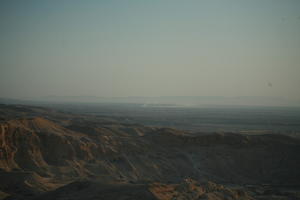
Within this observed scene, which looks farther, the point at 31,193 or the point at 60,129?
the point at 60,129

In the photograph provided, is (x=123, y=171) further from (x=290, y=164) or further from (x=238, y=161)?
(x=290, y=164)

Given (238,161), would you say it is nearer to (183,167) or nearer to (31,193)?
(183,167)

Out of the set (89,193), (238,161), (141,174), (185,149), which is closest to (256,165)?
(238,161)

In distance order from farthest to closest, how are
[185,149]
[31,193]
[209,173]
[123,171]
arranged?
[185,149] < [209,173] < [123,171] < [31,193]

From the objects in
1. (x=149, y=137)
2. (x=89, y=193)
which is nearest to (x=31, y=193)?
(x=89, y=193)

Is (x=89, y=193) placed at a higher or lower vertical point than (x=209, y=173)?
higher

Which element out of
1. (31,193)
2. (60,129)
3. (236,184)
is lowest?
(236,184)

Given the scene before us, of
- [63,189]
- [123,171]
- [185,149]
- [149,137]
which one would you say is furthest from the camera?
[149,137]
